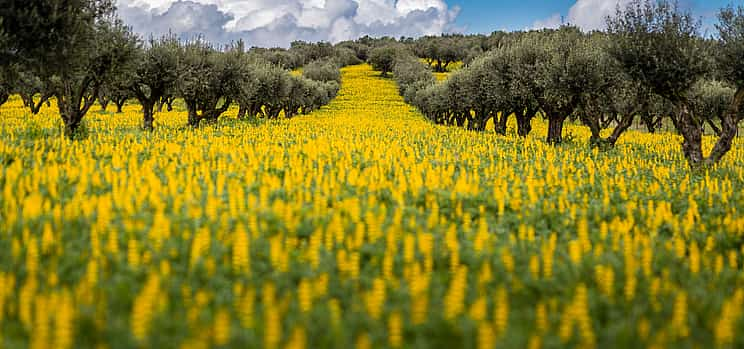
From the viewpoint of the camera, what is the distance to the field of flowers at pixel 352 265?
4.16 metres

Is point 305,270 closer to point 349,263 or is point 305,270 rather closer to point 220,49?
point 349,263

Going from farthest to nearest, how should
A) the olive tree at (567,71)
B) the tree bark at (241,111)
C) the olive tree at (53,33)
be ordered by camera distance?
the tree bark at (241,111)
the olive tree at (567,71)
the olive tree at (53,33)

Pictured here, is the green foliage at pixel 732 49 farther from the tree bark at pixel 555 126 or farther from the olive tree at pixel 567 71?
the tree bark at pixel 555 126

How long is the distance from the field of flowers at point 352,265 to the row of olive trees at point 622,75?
734 cm

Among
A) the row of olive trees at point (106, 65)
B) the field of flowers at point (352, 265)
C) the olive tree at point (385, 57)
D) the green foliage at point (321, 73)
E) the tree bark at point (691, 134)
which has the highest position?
the olive tree at point (385, 57)

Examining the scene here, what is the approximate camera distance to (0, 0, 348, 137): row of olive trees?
12.4 meters

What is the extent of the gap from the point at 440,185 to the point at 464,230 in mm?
2854

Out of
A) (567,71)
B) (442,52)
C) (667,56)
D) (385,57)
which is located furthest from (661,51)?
(442,52)

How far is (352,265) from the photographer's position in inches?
211

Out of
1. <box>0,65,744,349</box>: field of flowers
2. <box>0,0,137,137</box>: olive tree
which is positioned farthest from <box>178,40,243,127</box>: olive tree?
<box>0,65,744,349</box>: field of flowers

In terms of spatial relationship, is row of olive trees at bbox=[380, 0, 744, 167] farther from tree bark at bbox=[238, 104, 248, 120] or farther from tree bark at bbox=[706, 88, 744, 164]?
tree bark at bbox=[238, 104, 248, 120]

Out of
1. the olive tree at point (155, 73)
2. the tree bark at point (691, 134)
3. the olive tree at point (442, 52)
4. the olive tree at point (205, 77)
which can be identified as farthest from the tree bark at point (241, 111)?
the olive tree at point (442, 52)

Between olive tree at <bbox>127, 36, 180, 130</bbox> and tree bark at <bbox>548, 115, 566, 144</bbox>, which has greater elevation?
olive tree at <bbox>127, 36, 180, 130</bbox>

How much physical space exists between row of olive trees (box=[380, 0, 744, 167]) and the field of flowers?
289 inches
